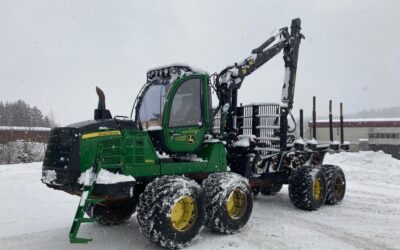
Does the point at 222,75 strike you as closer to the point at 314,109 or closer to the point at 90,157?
the point at 314,109

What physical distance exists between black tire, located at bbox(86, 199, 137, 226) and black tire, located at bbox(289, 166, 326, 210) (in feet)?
12.3

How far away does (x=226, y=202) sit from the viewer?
22.3 ft

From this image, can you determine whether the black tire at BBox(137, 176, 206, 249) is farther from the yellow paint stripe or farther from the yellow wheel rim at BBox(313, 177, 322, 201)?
the yellow wheel rim at BBox(313, 177, 322, 201)

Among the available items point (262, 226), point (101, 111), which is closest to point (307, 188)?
point (262, 226)

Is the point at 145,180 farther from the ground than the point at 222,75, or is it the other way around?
the point at 222,75

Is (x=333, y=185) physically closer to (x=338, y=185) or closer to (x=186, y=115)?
(x=338, y=185)

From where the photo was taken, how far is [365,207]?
9.67 m

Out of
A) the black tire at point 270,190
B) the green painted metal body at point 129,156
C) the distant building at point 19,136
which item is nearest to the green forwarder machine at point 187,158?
the green painted metal body at point 129,156

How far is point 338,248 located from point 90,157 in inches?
157

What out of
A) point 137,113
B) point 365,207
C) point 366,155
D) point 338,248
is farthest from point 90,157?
point 366,155

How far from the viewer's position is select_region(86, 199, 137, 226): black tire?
24.1ft

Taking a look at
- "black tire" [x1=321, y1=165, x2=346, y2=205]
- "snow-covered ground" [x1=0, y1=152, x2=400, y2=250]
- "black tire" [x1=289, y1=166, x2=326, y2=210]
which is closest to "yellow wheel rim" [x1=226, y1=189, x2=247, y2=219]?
"snow-covered ground" [x1=0, y1=152, x2=400, y2=250]

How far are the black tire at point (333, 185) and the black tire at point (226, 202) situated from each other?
333 centimetres

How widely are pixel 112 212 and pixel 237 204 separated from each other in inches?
93.3
